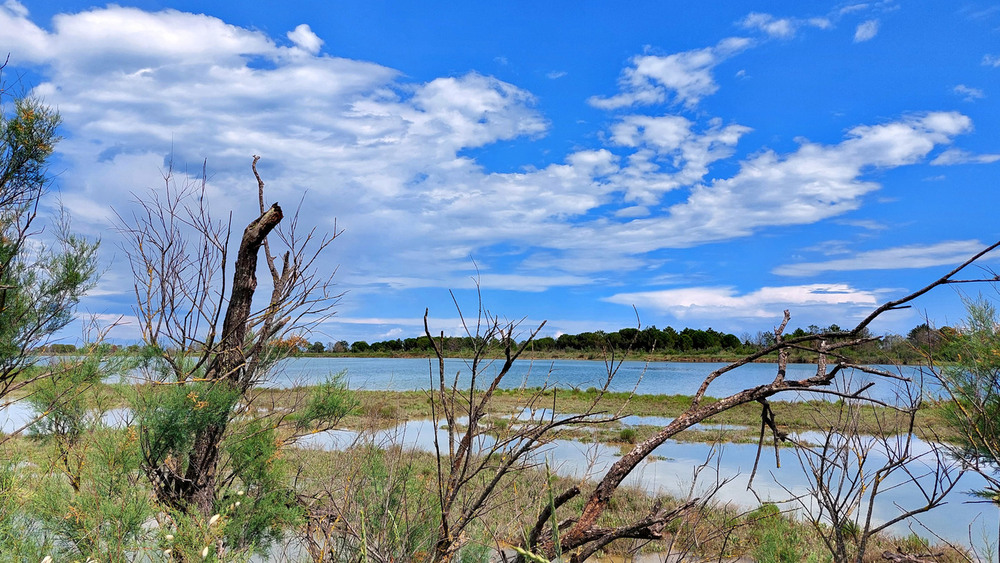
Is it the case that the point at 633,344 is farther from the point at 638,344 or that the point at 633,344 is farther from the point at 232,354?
the point at 232,354

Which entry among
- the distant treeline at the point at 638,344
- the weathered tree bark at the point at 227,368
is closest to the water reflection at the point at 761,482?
the distant treeline at the point at 638,344

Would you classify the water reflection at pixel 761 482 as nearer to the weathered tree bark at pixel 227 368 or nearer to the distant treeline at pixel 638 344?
the distant treeline at pixel 638 344

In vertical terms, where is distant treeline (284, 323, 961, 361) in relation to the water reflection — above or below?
above

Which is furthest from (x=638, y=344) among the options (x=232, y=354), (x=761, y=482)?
(x=761, y=482)

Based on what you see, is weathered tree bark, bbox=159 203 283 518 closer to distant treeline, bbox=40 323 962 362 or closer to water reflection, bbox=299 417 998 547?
distant treeline, bbox=40 323 962 362

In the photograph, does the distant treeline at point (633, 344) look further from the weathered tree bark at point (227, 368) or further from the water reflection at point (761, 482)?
the water reflection at point (761, 482)

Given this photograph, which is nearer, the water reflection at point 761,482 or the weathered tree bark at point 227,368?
the weathered tree bark at point 227,368

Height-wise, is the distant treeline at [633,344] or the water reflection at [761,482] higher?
the distant treeline at [633,344]

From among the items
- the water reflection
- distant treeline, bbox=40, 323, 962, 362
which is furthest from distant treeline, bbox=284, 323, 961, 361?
the water reflection

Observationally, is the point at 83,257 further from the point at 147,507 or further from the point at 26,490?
the point at 147,507

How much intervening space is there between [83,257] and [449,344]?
7.25 meters

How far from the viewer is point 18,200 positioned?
7367mm

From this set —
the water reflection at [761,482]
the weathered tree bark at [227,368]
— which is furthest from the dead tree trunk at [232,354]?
the water reflection at [761,482]

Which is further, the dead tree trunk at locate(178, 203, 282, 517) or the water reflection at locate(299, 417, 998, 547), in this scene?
the water reflection at locate(299, 417, 998, 547)
